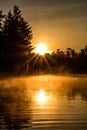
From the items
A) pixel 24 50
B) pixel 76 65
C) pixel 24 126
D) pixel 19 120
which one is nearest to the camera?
pixel 24 126

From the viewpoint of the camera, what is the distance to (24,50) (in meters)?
88.2

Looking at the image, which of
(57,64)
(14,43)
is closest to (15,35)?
(14,43)

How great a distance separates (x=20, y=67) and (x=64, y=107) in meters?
62.6

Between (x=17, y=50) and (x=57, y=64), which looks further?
(x=57, y=64)

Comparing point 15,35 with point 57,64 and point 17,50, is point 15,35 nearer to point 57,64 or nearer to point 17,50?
point 17,50

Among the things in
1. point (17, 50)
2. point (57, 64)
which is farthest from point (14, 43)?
point (57, 64)

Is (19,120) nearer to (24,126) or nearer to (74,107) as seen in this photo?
(24,126)

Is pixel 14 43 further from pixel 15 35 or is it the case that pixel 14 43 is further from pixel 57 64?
pixel 57 64

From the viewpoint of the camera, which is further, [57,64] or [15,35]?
[57,64]

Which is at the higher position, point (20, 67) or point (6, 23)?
point (6, 23)

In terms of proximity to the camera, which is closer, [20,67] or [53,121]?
[53,121]

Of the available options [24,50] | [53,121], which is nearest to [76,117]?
[53,121]

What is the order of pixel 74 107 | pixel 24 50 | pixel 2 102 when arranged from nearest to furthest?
1. pixel 74 107
2. pixel 2 102
3. pixel 24 50

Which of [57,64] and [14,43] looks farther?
[57,64]
